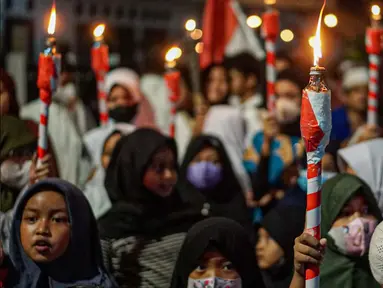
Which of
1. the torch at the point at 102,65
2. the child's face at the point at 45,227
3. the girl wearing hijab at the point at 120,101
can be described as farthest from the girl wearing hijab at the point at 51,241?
the torch at the point at 102,65

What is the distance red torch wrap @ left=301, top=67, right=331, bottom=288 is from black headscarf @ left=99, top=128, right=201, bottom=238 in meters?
2.27

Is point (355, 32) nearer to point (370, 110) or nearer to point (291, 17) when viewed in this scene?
point (291, 17)

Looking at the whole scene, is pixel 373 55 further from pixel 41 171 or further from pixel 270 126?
pixel 41 171

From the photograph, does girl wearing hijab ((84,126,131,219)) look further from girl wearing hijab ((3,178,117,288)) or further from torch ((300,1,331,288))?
torch ((300,1,331,288))

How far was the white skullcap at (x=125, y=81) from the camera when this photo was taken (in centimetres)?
980

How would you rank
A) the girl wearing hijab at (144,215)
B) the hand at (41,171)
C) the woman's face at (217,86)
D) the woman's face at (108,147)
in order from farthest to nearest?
the woman's face at (217,86), the woman's face at (108,147), the girl wearing hijab at (144,215), the hand at (41,171)

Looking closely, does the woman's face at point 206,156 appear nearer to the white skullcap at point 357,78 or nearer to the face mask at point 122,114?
the face mask at point 122,114

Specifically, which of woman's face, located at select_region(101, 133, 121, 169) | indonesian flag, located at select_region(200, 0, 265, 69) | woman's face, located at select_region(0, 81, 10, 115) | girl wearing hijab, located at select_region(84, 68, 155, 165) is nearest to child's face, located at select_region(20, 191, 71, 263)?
woman's face, located at select_region(0, 81, 10, 115)

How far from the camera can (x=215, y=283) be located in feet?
16.9

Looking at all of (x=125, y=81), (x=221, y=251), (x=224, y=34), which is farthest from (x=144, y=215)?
(x=224, y=34)

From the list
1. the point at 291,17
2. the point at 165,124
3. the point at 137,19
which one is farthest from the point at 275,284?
the point at 137,19

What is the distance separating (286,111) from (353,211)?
394 cm

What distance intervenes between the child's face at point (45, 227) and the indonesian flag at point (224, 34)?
6.20 meters

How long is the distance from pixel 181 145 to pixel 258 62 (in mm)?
2032
